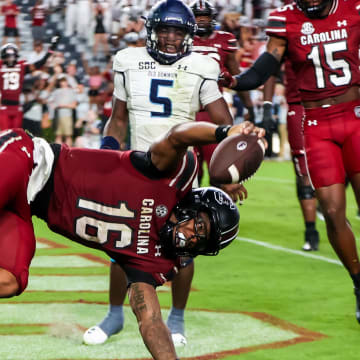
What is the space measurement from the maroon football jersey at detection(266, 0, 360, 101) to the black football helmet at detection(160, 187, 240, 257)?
1.60m

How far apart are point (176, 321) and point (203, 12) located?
255 cm

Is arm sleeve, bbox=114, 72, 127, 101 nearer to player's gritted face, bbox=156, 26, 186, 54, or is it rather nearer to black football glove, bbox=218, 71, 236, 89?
player's gritted face, bbox=156, 26, 186, 54

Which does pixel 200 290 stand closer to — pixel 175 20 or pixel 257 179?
pixel 175 20

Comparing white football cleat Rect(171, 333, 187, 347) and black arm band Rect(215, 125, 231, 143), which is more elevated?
black arm band Rect(215, 125, 231, 143)

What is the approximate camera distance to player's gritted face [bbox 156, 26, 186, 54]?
4008mm

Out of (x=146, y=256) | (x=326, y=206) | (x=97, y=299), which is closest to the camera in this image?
(x=146, y=256)

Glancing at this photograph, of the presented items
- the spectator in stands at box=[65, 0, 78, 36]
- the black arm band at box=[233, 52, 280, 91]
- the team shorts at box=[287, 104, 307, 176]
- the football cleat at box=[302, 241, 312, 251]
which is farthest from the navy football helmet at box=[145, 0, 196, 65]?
the spectator in stands at box=[65, 0, 78, 36]

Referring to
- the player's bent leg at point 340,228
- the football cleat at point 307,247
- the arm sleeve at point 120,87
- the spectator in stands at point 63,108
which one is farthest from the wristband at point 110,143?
the spectator in stands at point 63,108

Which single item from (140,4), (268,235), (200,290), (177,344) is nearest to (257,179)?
(268,235)

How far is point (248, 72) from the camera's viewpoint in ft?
15.7

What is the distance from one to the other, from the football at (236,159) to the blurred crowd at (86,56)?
784 cm

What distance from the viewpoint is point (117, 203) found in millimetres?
3260

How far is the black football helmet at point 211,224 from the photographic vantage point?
3.24 metres

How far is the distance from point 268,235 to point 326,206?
305 centimetres
